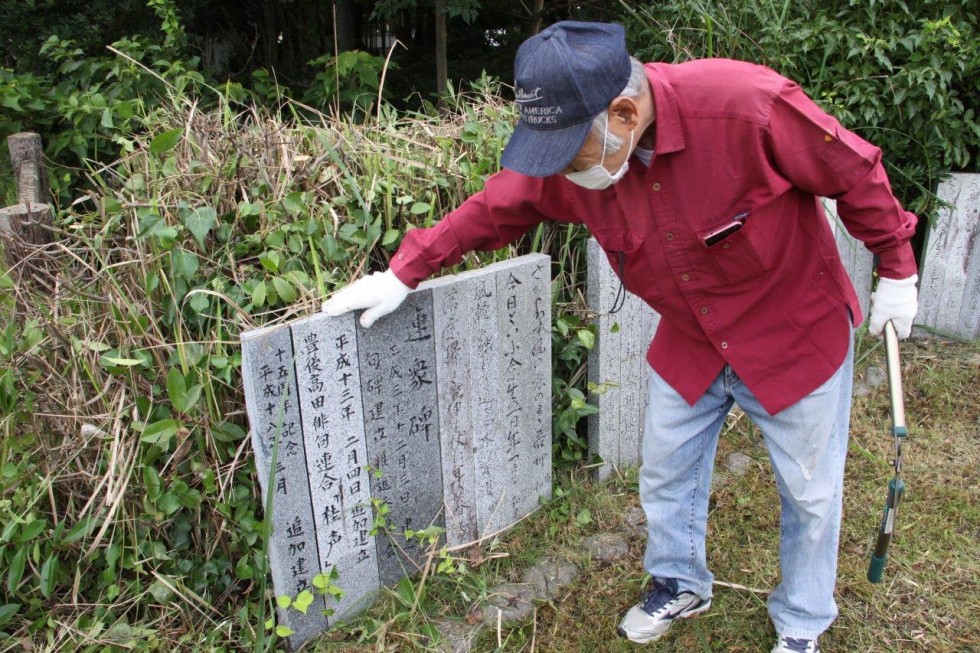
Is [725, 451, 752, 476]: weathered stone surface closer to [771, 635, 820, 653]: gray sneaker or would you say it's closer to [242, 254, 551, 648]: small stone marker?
[242, 254, 551, 648]: small stone marker

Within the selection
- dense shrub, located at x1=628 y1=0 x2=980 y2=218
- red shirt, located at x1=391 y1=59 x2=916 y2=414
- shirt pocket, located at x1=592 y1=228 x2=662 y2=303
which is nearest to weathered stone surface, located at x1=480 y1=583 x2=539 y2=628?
red shirt, located at x1=391 y1=59 x2=916 y2=414

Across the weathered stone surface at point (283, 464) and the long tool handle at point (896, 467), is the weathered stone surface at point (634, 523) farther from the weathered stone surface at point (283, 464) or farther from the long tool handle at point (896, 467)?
the weathered stone surface at point (283, 464)

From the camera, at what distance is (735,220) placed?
73.0 inches

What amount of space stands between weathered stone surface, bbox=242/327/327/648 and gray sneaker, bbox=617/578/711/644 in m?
0.96

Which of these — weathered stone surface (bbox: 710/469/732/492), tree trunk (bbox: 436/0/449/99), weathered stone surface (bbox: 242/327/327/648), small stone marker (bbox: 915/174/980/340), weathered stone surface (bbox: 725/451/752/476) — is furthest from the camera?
tree trunk (bbox: 436/0/449/99)

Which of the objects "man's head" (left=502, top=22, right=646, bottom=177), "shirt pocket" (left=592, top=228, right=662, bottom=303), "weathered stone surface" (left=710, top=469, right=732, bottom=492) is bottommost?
"weathered stone surface" (left=710, top=469, right=732, bottom=492)

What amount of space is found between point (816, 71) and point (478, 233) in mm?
2727

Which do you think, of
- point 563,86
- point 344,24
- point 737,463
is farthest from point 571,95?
point 344,24

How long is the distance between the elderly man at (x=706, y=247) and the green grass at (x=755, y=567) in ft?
0.54

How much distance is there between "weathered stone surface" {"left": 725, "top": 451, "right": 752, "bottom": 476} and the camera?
3.30 m

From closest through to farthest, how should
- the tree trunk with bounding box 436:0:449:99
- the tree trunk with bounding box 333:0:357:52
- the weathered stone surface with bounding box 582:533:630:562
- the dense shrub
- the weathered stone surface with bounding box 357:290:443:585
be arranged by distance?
the weathered stone surface with bounding box 357:290:443:585 → the weathered stone surface with bounding box 582:533:630:562 → the dense shrub → the tree trunk with bounding box 436:0:449:99 → the tree trunk with bounding box 333:0:357:52

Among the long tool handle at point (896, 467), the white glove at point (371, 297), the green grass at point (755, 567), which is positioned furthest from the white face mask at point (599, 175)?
the green grass at point (755, 567)

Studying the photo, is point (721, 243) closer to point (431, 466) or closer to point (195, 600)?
point (431, 466)

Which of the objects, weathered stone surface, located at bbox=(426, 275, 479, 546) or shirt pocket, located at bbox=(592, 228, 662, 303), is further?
weathered stone surface, located at bbox=(426, 275, 479, 546)
